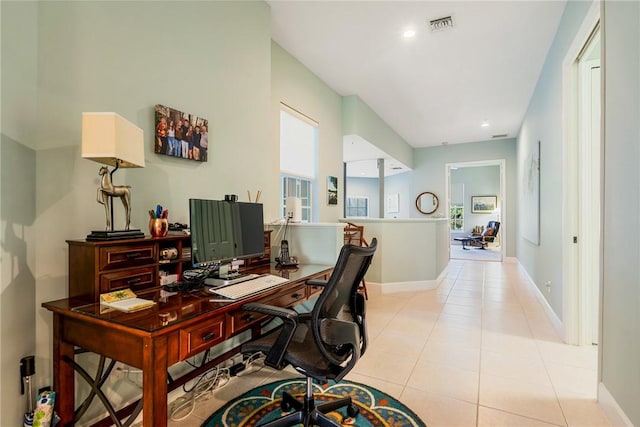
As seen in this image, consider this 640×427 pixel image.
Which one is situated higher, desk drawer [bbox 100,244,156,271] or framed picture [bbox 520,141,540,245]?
framed picture [bbox 520,141,540,245]

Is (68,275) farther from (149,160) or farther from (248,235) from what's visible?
(248,235)

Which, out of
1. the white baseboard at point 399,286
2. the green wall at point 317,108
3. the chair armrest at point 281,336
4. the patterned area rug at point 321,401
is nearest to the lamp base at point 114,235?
the chair armrest at point 281,336

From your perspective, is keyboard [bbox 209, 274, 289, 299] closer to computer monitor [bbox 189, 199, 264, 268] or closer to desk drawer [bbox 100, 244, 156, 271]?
computer monitor [bbox 189, 199, 264, 268]

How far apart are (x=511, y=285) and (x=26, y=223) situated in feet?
19.7

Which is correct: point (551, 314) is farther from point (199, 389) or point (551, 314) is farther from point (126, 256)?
point (126, 256)

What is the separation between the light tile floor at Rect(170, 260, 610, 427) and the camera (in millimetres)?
1836

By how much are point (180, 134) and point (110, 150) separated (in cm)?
73

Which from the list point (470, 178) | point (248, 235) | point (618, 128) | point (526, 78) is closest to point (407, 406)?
point (248, 235)

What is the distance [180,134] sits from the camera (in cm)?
206

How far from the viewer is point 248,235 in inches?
81.9

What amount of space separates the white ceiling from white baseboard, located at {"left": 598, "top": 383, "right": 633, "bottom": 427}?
124 inches

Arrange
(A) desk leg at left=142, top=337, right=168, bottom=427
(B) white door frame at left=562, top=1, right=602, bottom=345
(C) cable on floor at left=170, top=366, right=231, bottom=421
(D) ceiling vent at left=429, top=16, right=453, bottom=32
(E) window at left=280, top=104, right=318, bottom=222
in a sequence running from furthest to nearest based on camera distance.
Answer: (E) window at left=280, top=104, right=318, bottom=222 < (D) ceiling vent at left=429, top=16, right=453, bottom=32 < (B) white door frame at left=562, top=1, right=602, bottom=345 < (C) cable on floor at left=170, top=366, right=231, bottom=421 < (A) desk leg at left=142, top=337, right=168, bottom=427

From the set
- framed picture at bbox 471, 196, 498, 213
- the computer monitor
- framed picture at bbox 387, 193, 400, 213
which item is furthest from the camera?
framed picture at bbox 471, 196, 498, 213

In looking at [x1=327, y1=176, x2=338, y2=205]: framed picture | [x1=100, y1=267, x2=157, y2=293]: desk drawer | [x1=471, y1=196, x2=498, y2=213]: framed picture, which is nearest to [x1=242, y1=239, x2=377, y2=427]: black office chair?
[x1=100, y1=267, x2=157, y2=293]: desk drawer
